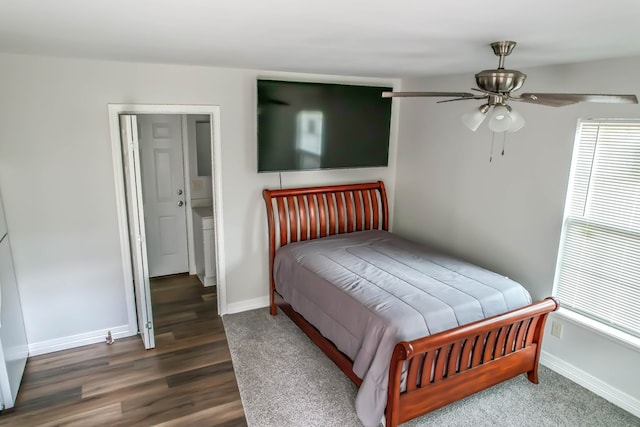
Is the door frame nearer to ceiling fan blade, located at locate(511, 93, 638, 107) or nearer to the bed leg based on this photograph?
the bed leg

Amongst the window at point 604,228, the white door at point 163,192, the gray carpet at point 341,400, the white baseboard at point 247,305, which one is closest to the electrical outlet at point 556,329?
the window at point 604,228

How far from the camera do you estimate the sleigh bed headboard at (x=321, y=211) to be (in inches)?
156

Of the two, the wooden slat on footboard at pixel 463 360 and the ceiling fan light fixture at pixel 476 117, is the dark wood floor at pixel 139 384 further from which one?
the ceiling fan light fixture at pixel 476 117

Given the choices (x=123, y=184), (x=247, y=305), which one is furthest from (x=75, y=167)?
(x=247, y=305)

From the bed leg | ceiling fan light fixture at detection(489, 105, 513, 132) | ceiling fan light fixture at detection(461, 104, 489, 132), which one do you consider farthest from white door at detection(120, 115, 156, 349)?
ceiling fan light fixture at detection(489, 105, 513, 132)

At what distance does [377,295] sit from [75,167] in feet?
8.13

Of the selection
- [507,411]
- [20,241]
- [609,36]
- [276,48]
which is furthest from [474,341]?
[20,241]

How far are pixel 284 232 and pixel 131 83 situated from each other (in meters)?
1.80

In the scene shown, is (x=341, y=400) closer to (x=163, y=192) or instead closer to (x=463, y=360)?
(x=463, y=360)

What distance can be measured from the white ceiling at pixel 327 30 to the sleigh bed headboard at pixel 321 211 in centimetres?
141

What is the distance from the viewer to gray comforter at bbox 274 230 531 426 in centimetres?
246

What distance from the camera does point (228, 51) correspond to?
2.66 meters

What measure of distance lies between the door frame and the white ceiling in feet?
1.46

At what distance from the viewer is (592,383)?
9.65ft
